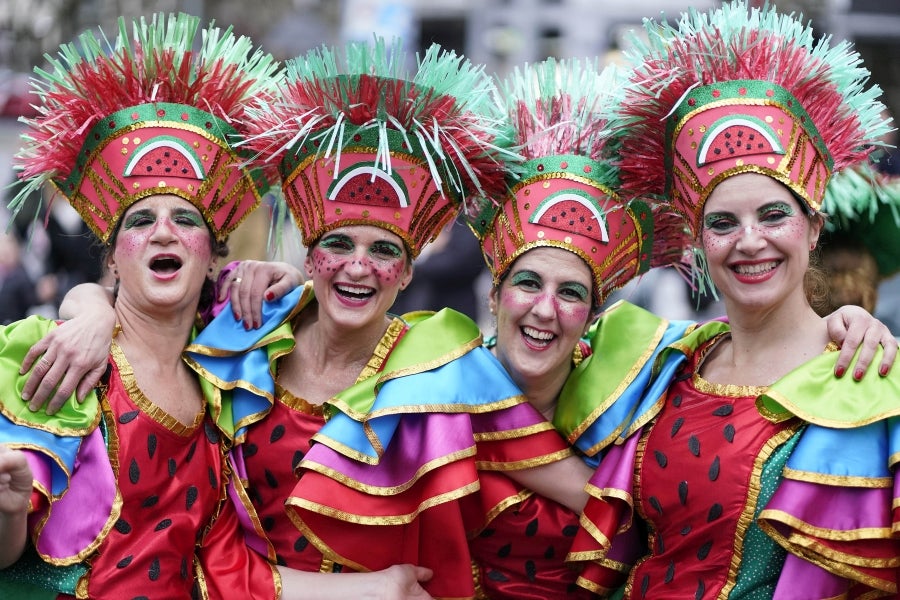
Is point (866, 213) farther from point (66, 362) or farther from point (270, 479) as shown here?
point (66, 362)

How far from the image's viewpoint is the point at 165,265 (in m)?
3.36

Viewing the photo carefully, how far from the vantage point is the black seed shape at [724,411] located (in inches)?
122

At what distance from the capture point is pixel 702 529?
9.97 ft

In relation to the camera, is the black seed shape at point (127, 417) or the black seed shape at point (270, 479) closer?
the black seed shape at point (127, 417)

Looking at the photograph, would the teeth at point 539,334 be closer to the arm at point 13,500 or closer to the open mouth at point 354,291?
the open mouth at point 354,291

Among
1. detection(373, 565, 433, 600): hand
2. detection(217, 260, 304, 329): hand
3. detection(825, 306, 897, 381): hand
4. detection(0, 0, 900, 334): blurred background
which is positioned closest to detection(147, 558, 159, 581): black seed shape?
detection(373, 565, 433, 600): hand

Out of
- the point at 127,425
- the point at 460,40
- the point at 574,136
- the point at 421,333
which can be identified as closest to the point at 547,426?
the point at 421,333

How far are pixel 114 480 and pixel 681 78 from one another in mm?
1961

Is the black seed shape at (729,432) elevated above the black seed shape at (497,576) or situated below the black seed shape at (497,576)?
above

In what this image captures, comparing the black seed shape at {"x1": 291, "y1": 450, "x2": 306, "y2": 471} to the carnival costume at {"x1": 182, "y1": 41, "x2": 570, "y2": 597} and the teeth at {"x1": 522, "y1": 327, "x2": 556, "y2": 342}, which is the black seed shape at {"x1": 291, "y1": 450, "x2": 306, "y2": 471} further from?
the teeth at {"x1": 522, "y1": 327, "x2": 556, "y2": 342}

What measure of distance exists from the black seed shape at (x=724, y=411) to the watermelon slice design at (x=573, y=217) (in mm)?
613

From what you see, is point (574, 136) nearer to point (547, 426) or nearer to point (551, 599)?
point (547, 426)

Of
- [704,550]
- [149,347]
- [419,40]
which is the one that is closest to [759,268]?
[704,550]

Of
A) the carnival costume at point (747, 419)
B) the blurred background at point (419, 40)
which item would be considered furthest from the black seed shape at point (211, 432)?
the blurred background at point (419, 40)
